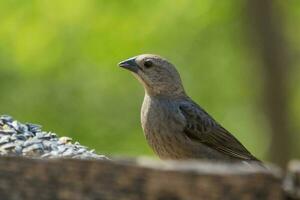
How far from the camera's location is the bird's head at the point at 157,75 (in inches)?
311

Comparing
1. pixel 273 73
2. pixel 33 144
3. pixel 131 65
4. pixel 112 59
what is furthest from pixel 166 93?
pixel 112 59

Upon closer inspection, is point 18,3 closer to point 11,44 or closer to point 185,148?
point 11,44

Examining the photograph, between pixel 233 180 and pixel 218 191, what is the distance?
2.6 inches

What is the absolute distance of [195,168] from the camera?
2914 millimetres

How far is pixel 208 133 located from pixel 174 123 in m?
0.36

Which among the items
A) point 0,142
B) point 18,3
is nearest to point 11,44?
point 18,3

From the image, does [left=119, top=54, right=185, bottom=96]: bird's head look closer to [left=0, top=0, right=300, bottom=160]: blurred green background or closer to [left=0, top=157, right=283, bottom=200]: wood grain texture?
[left=0, top=157, right=283, bottom=200]: wood grain texture

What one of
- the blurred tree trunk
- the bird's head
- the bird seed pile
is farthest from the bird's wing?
the blurred tree trunk

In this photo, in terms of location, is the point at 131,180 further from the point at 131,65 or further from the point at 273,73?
the point at 273,73

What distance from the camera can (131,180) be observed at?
9.86 feet

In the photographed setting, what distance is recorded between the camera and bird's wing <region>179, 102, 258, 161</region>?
767 centimetres

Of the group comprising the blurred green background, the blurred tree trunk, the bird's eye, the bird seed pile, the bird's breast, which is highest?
the blurred green background

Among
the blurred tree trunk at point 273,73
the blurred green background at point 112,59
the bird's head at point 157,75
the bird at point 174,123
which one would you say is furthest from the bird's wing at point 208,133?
the blurred green background at point 112,59

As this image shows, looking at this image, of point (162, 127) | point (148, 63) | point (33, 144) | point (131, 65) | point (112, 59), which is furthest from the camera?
point (112, 59)
